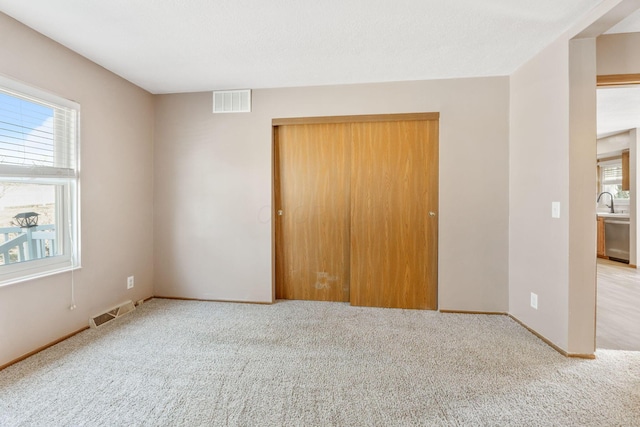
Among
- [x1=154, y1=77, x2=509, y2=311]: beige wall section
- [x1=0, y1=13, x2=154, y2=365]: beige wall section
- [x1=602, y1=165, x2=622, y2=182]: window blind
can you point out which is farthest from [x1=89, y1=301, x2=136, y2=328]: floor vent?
[x1=602, y1=165, x2=622, y2=182]: window blind

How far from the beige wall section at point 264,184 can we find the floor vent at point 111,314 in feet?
1.48

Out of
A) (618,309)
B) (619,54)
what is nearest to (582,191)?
(619,54)

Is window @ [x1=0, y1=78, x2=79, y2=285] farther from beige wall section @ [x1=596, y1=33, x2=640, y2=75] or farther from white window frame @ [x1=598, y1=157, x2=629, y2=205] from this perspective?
white window frame @ [x1=598, y1=157, x2=629, y2=205]

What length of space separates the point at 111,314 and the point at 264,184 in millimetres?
1960

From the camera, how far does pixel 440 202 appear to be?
2.90m

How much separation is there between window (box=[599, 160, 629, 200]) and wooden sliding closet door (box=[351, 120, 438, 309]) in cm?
545

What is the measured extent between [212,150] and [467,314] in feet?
10.7

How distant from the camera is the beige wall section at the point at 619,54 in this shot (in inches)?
86.8

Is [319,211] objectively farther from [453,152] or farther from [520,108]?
[520,108]

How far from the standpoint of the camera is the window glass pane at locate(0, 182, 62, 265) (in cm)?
201

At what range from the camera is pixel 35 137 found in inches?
84.1

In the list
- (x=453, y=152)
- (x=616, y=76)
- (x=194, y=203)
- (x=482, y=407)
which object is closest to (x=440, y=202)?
(x=453, y=152)

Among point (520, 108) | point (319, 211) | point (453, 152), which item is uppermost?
point (520, 108)

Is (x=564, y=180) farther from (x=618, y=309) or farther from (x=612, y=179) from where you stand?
(x=612, y=179)
